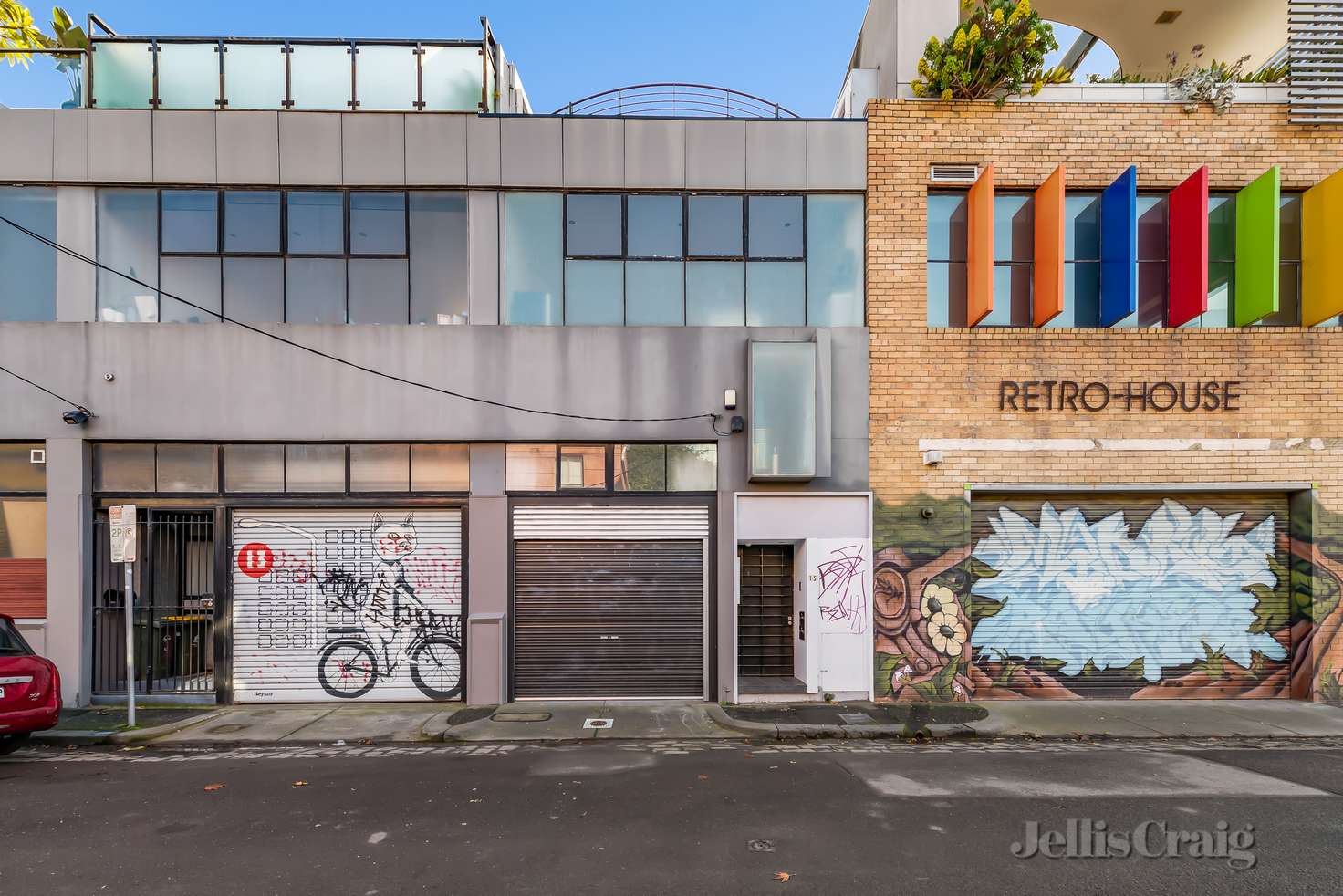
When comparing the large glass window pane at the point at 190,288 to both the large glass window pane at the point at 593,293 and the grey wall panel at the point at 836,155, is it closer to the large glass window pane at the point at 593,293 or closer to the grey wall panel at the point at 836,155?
the large glass window pane at the point at 593,293

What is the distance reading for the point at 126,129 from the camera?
11.0 meters

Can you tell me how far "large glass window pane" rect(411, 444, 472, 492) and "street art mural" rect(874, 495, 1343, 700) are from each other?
6690 mm

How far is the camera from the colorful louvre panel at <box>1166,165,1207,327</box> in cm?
1035

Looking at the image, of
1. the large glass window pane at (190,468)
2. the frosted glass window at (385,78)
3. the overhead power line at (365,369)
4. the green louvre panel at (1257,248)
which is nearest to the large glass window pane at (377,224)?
the frosted glass window at (385,78)

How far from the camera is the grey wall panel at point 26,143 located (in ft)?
35.7

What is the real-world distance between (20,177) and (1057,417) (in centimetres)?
1664

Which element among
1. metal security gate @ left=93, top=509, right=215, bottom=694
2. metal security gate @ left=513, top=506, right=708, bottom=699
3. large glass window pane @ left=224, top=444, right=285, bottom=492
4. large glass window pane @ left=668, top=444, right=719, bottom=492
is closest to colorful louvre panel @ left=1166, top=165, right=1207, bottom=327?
large glass window pane @ left=668, top=444, right=719, bottom=492

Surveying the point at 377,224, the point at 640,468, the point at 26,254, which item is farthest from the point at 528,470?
the point at 26,254

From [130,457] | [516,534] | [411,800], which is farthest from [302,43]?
[411,800]

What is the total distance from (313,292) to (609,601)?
684 cm

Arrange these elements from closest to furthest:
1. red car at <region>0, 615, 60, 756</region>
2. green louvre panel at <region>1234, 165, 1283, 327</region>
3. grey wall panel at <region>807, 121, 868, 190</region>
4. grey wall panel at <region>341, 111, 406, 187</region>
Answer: red car at <region>0, 615, 60, 756</region>
green louvre panel at <region>1234, 165, 1283, 327</region>
grey wall panel at <region>341, 111, 406, 187</region>
grey wall panel at <region>807, 121, 868, 190</region>

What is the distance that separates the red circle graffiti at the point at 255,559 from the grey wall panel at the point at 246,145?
18.8ft

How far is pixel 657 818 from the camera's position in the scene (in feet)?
21.1

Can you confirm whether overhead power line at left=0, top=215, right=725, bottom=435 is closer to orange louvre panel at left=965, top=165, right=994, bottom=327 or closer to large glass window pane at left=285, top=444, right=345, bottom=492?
large glass window pane at left=285, top=444, right=345, bottom=492
